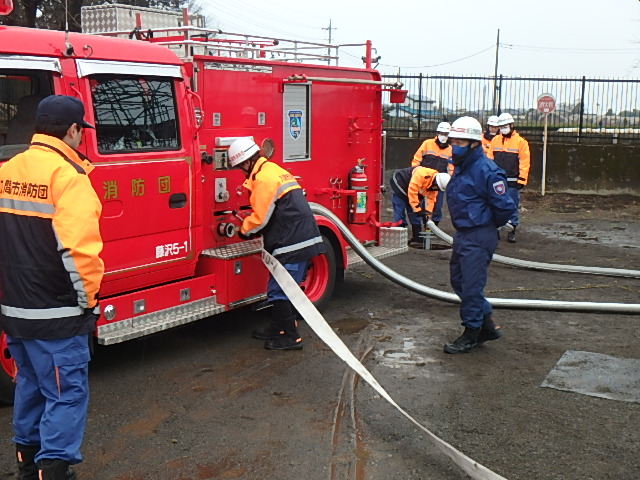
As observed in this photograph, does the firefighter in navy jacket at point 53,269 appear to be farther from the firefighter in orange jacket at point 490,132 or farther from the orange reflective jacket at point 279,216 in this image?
the firefighter in orange jacket at point 490,132

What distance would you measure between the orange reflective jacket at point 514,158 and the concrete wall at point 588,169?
6305mm

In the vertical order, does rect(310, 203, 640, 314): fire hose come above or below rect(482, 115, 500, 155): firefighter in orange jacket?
below

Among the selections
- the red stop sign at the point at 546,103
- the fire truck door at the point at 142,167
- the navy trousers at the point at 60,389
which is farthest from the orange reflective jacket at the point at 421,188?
the red stop sign at the point at 546,103

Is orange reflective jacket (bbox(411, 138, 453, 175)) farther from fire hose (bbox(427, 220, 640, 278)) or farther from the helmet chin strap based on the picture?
the helmet chin strap

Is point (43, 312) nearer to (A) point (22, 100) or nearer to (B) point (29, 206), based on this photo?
(B) point (29, 206)

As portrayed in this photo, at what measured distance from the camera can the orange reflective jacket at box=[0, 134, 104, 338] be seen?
346 cm

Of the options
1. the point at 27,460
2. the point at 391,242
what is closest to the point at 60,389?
the point at 27,460

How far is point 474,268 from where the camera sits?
626 centimetres

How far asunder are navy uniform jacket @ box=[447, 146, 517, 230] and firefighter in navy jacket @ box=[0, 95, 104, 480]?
352 centimetres

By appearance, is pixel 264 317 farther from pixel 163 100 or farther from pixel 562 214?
pixel 562 214

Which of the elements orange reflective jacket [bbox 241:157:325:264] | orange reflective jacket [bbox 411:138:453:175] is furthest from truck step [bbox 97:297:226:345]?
orange reflective jacket [bbox 411:138:453:175]

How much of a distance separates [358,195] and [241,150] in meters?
2.13

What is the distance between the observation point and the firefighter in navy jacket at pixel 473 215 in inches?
245

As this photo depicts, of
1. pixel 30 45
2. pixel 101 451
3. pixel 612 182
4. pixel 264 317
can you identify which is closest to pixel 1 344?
pixel 101 451
